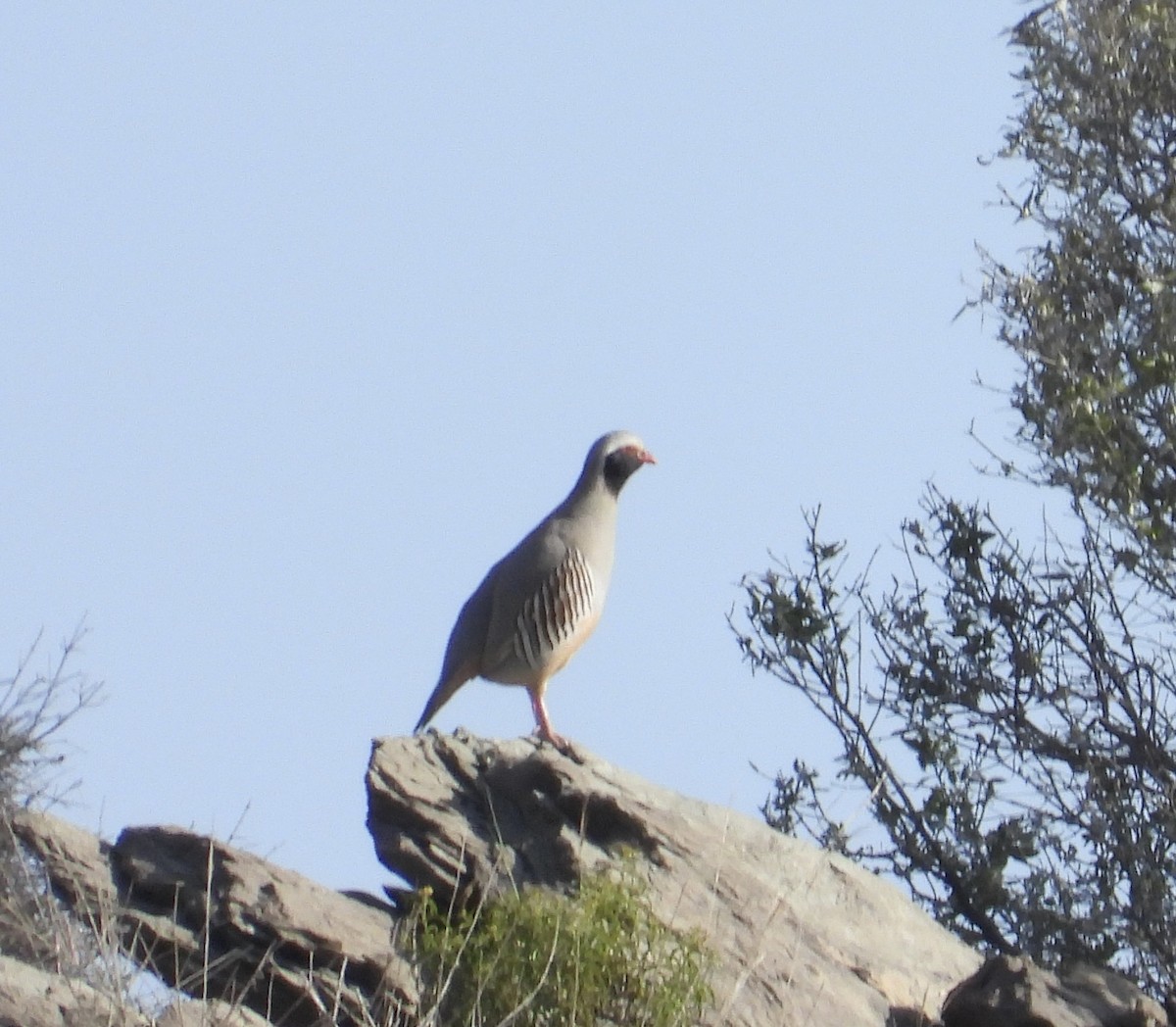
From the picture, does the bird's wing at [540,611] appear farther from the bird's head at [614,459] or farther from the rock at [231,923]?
the rock at [231,923]

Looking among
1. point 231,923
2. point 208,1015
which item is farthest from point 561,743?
point 208,1015

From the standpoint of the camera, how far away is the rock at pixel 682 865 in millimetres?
6578

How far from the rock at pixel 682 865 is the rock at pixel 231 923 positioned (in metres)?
0.36

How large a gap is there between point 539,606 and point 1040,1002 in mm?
2946

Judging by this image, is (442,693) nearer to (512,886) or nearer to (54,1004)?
(512,886)

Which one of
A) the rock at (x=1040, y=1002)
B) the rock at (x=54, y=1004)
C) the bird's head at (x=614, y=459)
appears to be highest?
the bird's head at (x=614, y=459)

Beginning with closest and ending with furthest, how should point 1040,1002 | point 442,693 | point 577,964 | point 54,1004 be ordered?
1. point 54,1004
2. point 577,964
3. point 1040,1002
4. point 442,693

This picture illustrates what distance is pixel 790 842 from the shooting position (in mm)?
7297

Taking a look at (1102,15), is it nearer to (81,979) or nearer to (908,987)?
(908,987)

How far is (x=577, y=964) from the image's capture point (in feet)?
19.0

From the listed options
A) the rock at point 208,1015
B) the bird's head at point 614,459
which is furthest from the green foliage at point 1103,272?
the rock at point 208,1015

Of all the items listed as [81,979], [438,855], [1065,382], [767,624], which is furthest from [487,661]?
[81,979]

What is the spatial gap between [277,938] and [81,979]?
897 millimetres

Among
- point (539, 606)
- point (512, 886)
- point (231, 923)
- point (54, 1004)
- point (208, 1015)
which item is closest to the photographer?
point (54, 1004)
